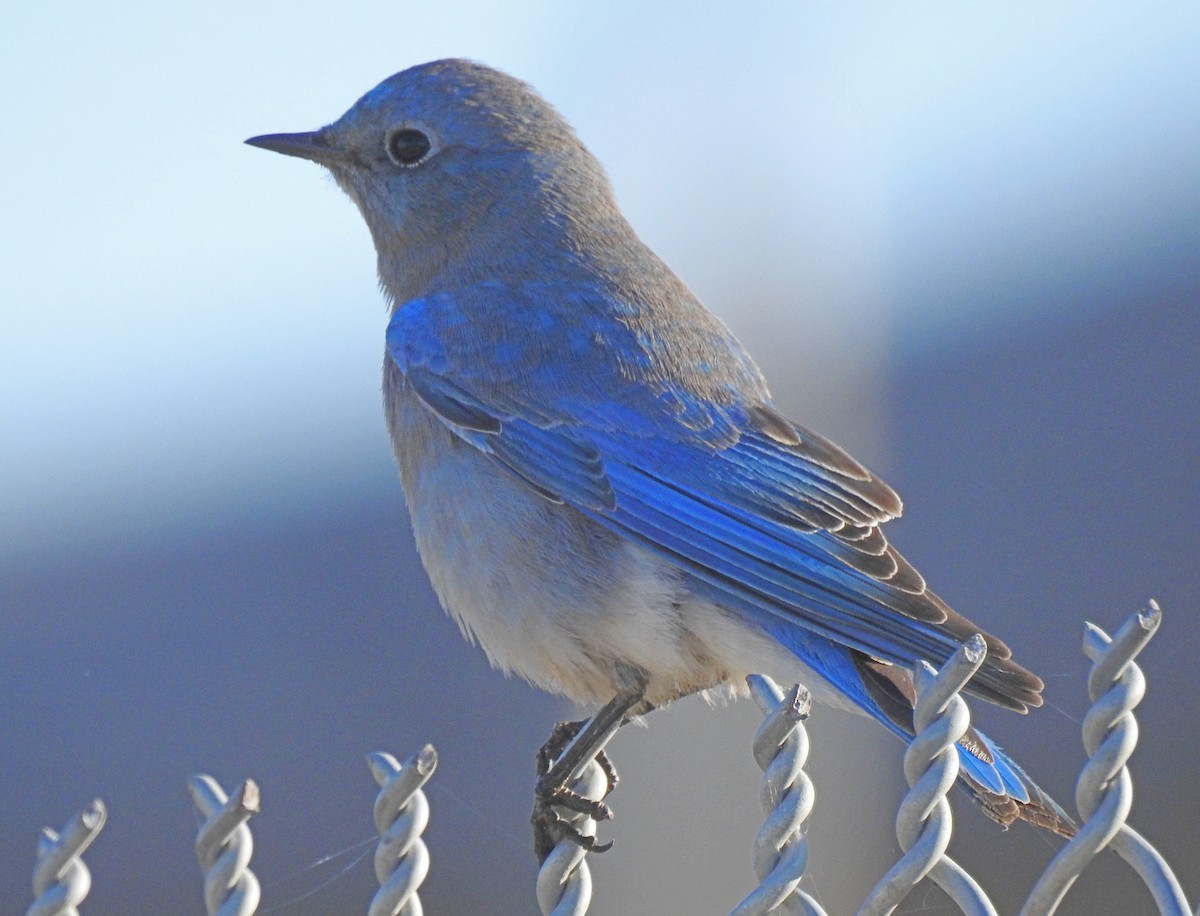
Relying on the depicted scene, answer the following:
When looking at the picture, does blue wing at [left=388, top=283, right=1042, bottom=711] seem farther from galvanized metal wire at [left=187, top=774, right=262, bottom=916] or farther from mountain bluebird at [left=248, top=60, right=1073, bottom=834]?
galvanized metal wire at [left=187, top=774, right=262, bottom=916]

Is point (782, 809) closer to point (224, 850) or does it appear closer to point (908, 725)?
point (224, 850)

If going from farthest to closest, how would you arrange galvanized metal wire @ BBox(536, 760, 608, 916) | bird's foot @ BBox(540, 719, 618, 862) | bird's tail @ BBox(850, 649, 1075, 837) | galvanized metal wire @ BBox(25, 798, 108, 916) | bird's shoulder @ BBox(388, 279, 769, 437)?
1. bird's shoulder @ BBox(388, 279, 769, 437)
2. bird's tail @ BBox(850, 649, 1075, 837)
3. bird's foot @ BBox(540, 719, 618, 862)
4. galvanized metal wire @ BBox(536, 760, 608, 916)
5. galvanized metal wire @ BBox(25, 798, 108, 916)

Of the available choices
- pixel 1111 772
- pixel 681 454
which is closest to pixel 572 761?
pixel 681 454

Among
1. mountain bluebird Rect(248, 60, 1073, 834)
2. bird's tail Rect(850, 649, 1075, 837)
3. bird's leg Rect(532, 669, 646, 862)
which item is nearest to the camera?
bird's tail Rect(850, 649, 1075, 837)

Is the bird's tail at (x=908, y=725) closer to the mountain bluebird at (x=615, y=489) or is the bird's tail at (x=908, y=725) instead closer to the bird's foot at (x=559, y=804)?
the mountain bluebird at (x=615, y=489)

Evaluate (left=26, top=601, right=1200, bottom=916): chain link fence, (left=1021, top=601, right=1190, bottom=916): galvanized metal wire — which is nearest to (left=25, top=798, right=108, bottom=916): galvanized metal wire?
(left=26, top=601, right=1200, bottom=916): chain link fence

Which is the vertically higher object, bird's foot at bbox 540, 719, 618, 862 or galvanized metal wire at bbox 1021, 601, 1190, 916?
galvanized metal wire at bbox 1021, 601, 1190, 916

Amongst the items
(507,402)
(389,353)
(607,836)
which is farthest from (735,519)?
(607,836)
